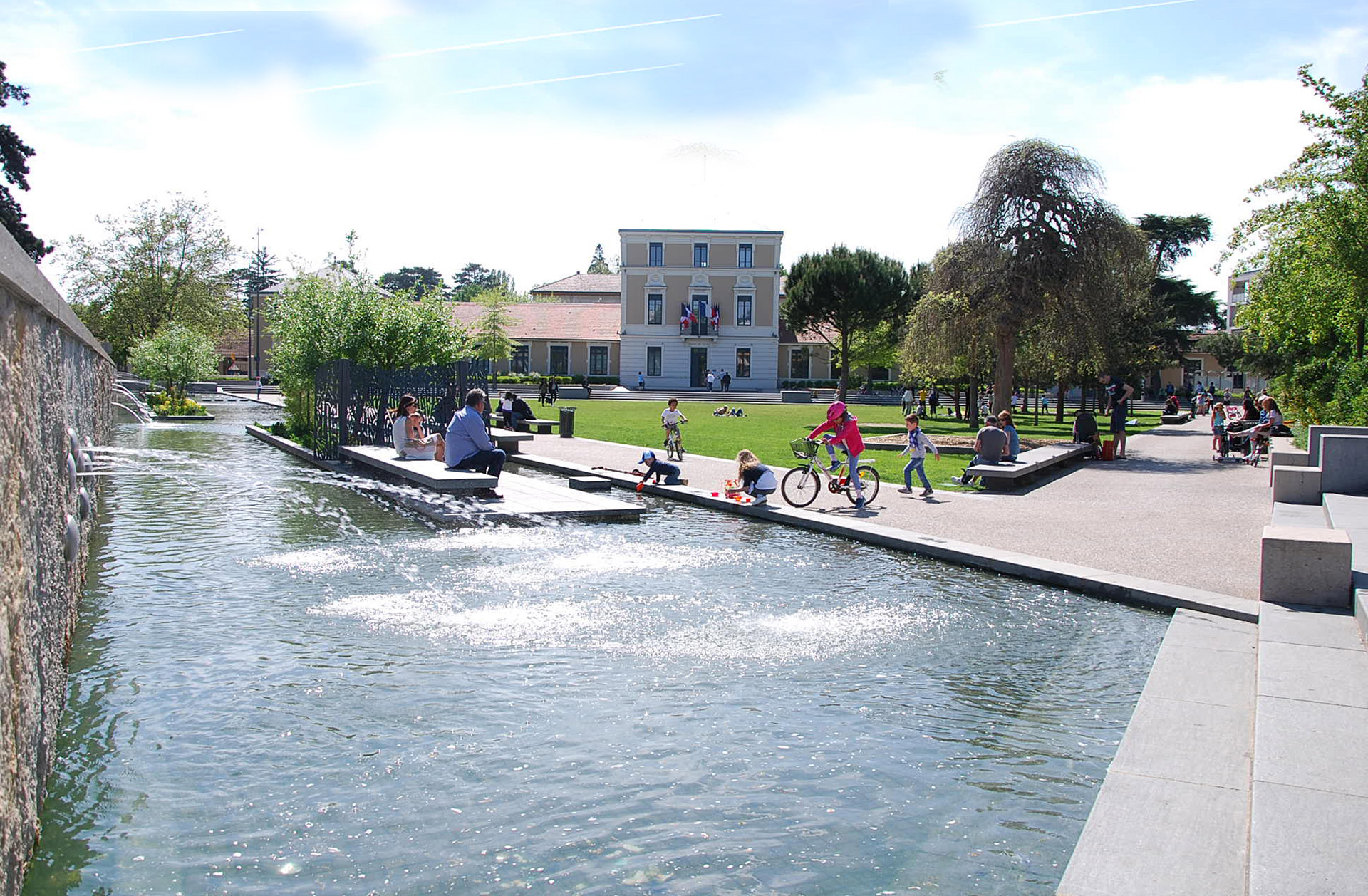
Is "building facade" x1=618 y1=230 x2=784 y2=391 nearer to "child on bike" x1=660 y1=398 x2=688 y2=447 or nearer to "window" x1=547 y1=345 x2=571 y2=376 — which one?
"window" x1=547 y1=345 x2=571 y2=376

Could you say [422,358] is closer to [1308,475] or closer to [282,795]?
[1308,475]

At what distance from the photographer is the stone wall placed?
3.82m

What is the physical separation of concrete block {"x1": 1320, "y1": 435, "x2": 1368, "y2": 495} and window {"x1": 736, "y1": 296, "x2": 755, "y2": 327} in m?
60.0

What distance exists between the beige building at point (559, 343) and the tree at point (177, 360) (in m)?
34.7

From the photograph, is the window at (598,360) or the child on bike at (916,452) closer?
the child on bike at (916,452)

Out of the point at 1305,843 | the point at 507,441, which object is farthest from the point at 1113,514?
the point at 507,441

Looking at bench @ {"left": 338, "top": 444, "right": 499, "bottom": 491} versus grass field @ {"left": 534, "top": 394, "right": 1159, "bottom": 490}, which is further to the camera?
grass field @ {"left": 534, "top": 394, "right": 1159, "bottom": 490}

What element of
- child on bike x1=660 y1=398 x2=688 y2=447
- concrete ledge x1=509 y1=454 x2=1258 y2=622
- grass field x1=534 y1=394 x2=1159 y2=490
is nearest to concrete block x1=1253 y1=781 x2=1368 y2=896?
concrete ledge x1=509 y1=454 x2=1258 y2=622

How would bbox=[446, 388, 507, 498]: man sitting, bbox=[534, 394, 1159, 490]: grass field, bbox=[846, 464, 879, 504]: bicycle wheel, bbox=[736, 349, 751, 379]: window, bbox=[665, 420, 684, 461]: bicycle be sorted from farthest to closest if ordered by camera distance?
bbox=[736, 349, 751, 379]: window < bbox=[534, 394, 1159, 490]: grass field < bbox=[665, 420, 684, 461]: bicycle < bbox=[446, 388, 507, 498]: man sitting < bbox=[846, 464, 879, 504]: bicycle wheel

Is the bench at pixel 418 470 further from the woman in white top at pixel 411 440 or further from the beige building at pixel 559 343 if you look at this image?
the beige building at pixel 559 343

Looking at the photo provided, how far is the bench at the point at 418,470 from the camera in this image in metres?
14.2

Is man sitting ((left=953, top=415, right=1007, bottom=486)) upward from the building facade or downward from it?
downward

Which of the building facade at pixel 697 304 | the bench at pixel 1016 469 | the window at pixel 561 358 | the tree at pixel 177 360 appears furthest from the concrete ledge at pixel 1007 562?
the window at pixel 561 358

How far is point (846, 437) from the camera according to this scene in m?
14.6
